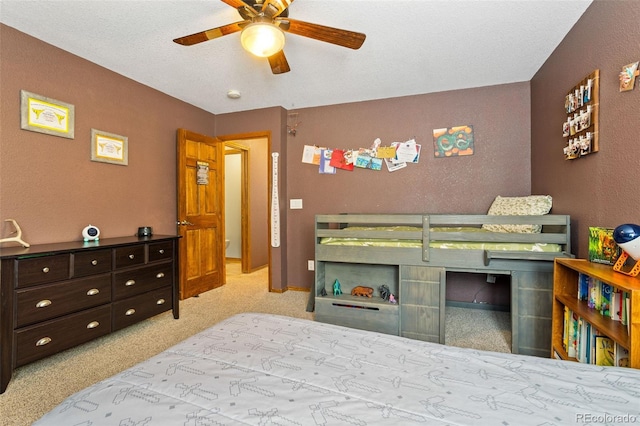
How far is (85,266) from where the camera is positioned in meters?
2.16

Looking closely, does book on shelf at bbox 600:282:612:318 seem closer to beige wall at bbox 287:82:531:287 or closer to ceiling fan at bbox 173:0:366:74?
beige wall at bbox 287:82:531:287

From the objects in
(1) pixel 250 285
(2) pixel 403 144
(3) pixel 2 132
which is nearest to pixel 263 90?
(2) pixel 403 144

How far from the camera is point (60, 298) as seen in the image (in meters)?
2.01

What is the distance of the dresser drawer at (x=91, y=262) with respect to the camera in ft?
6.91

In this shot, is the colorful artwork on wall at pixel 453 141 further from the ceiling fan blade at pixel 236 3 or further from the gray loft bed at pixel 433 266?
the ceiling fan blade at pixel 236 3

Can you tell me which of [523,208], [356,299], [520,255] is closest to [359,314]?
[356,299]

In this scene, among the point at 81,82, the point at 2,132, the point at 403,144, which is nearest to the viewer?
the point at 2,132

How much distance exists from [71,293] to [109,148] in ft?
4.60

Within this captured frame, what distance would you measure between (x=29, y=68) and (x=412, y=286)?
3.41 m

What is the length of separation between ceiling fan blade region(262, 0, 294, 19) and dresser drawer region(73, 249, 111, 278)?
2071 mm

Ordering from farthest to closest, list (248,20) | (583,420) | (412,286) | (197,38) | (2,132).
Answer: (412,286)
(2,132)
(197,38)
(248,20)
(583,420)

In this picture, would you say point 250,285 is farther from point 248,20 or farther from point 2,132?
point 248,20

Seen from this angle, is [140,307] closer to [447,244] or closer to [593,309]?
[447,244]

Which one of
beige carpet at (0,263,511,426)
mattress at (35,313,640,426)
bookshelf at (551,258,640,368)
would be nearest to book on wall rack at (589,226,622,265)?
bookshelf at (551,258,640,368)
